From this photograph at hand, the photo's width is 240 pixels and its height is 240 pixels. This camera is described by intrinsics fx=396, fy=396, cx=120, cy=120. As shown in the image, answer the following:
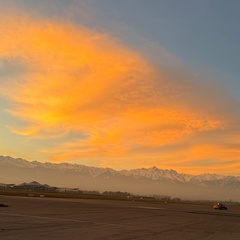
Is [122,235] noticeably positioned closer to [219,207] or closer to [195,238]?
[195,238]

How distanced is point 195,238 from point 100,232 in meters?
5.54

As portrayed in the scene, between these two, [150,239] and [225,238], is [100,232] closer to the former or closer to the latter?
[150,239]

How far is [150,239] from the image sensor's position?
67.8ft

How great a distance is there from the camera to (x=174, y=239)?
2186cm

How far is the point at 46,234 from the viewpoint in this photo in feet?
65.8

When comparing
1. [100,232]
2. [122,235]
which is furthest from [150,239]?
[100,232]

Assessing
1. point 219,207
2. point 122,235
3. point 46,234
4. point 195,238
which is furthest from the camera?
point 219,207

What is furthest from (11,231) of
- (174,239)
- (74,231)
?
(174,239)

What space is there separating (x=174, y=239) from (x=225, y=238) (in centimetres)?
408

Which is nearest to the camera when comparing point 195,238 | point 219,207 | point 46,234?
point 46,234

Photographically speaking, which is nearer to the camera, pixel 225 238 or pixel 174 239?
pixel 174 239

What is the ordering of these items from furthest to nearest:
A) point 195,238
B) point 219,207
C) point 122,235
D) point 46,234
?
point 219,207
point 195,238
point 122,235
point 46,234

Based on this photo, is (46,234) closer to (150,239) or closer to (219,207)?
(150,239)

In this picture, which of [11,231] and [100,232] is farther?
[100,232]
